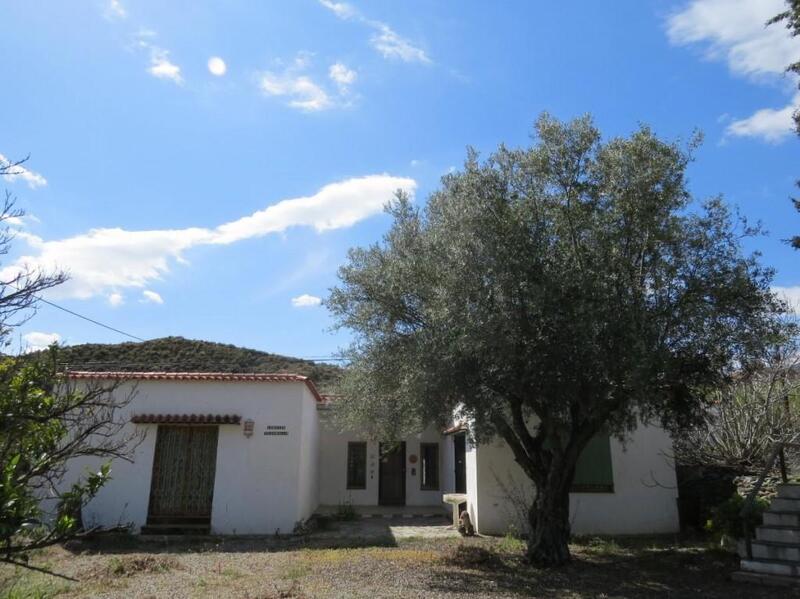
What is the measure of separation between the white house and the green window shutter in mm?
24

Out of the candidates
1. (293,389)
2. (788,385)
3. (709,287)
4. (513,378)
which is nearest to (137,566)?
(293,389)

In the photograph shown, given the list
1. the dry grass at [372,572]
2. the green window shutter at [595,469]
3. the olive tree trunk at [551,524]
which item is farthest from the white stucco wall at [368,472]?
the olive tree trunk at [551,524]

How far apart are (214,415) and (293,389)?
76.4 inches

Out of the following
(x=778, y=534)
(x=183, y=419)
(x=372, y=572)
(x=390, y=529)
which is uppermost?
(x=183, y=419)

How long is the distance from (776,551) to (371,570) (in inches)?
237

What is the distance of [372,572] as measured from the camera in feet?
29.9

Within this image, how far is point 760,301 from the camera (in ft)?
26.5

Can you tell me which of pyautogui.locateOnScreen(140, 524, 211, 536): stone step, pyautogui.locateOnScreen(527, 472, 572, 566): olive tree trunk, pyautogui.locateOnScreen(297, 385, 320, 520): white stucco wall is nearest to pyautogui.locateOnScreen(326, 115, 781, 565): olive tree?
pyautogui.locateOnScreen(527, 472, 572, 566): olive tree trunk

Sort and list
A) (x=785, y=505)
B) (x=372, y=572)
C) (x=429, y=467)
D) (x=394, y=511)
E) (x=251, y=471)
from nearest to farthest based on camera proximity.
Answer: (x=785, y=505)
(x=372, y=572)
(x=251, y=471)
(x=394, y=511)
(x=429, y=467)

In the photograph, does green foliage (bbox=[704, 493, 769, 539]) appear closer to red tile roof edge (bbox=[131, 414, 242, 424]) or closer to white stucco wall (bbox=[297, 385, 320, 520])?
white stucco wall (bbox=[297, 385, 320, 520])

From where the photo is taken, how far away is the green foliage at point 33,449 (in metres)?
3.43

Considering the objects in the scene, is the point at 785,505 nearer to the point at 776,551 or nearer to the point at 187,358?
the point at 776,551

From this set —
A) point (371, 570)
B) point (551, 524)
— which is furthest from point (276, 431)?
point (551, 524)

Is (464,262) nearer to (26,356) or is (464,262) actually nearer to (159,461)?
(26,356)
